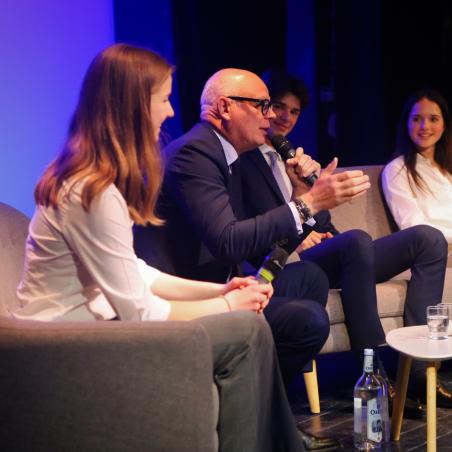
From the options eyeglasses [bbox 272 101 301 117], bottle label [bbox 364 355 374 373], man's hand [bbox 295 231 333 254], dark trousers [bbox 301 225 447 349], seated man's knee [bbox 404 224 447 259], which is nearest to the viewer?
bottle label [bbox 364 355 374 373]

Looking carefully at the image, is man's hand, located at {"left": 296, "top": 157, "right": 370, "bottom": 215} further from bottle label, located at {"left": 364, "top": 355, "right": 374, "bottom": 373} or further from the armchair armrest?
the armchair armrest

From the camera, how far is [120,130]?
1874 millimetres

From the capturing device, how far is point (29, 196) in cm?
314

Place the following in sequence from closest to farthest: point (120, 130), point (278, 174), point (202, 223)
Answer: point (120, 130) < point (202, 223) < point (278, 174)

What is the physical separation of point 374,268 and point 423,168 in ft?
2.67

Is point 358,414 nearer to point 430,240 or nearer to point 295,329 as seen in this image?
point 295,329

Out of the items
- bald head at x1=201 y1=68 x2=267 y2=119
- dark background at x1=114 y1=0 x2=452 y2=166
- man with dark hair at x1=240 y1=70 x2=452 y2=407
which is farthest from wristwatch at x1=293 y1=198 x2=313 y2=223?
dark background at x1=114 y1=0 x2=452 y2=166

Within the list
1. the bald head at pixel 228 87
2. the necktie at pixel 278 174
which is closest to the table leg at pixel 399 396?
the necktie at pixel 278 174

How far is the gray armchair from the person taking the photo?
165 centimetres

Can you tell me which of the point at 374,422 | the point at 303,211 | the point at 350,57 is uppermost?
the point at 350,57

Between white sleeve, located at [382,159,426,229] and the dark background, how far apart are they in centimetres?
79

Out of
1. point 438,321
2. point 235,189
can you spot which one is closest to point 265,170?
point 235,189

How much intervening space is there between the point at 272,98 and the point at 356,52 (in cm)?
117

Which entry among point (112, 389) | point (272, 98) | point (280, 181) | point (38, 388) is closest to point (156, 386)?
point (112, 389)
